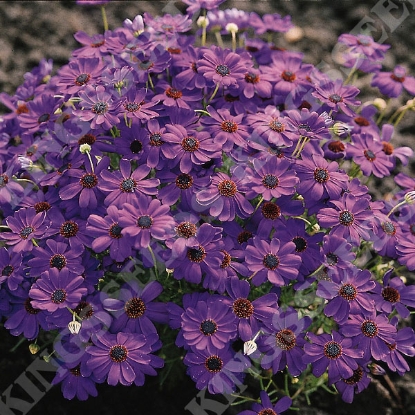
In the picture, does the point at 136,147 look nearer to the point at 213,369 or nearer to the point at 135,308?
the point at 135,308

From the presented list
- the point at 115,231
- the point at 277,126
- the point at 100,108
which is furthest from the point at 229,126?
the point at 115,231

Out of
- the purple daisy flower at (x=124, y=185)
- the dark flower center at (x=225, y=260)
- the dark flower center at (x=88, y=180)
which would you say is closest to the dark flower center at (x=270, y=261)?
the dark flower center at (x=225, y=260)

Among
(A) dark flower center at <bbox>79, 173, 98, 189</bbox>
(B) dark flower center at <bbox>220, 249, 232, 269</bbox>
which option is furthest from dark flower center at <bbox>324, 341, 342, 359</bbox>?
(A) dark flower center at <bbox>79, 173, 98, 189</bbox>

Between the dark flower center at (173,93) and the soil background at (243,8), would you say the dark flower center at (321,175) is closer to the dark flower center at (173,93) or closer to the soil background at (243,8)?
the dark flower center at (173,93)

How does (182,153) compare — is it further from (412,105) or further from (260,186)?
(412,105)

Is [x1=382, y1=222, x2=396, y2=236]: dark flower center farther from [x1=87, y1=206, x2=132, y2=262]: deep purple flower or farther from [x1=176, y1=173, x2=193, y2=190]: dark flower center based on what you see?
[x1=87, y1=206, x2=132, y2=262]: deep purple flower
